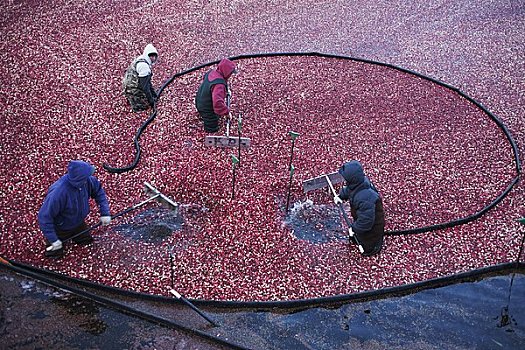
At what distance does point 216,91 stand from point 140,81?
52.5 inches

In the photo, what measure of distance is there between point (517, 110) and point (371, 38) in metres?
3.61

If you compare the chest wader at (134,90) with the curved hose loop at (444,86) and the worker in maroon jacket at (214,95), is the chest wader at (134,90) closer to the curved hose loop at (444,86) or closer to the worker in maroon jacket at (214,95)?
the curved hose loop at (444,86)

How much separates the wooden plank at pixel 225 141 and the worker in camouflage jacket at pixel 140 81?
1457 millimetres

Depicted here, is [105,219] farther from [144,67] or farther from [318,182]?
[144,67]

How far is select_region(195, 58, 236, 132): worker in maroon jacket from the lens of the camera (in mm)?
8703

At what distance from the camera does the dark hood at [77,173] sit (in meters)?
6.22

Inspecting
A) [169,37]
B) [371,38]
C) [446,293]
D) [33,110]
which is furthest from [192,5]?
[446,293]

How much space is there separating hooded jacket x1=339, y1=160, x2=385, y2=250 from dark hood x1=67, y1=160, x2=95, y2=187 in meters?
2.90

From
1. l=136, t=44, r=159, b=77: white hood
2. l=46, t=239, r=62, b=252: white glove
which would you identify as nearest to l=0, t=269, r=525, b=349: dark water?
l=46, t=239, r=62, b=252: white glove

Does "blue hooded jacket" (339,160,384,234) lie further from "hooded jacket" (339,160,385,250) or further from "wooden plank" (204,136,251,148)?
"wooden plank" (204,136,251,148)

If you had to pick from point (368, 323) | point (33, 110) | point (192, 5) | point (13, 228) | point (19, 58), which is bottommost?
point (368, 323)

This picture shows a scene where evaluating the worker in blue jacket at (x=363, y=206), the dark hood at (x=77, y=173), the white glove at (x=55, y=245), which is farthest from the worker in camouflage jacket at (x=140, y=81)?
the worker in blue jacket at (x=363, y=206)

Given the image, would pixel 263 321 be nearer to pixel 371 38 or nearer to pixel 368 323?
pixel 368 323

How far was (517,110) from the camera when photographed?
9.95m
